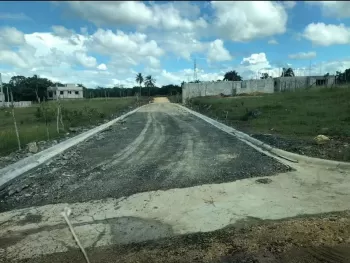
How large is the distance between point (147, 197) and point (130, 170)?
2.23 meters

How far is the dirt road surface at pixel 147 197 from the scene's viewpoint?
16.5 ft

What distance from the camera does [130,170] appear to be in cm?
882

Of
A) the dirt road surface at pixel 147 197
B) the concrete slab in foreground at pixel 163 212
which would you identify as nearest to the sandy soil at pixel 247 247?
the dirt road surface at pixel 147 197

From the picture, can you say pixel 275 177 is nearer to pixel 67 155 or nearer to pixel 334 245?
pixel 334 245

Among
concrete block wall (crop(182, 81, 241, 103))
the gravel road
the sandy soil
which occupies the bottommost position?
the gravel road

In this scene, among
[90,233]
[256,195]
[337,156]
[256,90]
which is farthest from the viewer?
[256,90]

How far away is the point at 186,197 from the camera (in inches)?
259

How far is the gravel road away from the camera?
716 cm

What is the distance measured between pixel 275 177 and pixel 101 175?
12.0 feet

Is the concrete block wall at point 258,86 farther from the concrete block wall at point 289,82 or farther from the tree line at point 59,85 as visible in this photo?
the tree line at point 59,85

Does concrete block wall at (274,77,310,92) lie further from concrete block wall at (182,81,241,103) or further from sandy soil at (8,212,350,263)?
sandy soil at (8,212,350,263)

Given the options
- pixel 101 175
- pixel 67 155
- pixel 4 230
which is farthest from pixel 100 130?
pixel 4 230

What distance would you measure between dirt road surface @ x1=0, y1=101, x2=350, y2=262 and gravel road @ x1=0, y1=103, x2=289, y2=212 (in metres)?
0.02

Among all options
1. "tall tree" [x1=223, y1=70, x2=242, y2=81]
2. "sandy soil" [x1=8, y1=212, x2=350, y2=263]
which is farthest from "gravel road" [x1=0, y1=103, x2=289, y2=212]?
"tall tree" [x1=223, y1=70, x2=242, y2=81]
